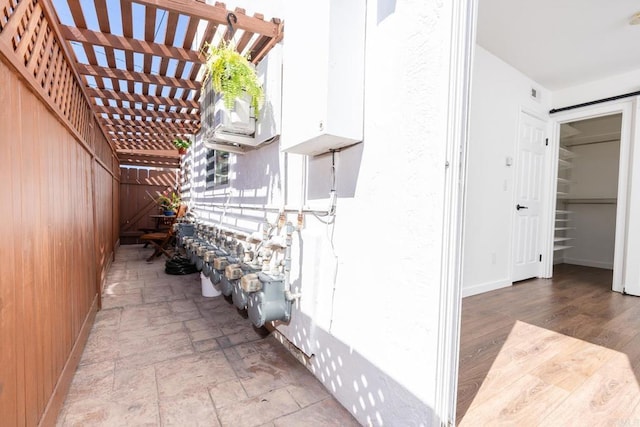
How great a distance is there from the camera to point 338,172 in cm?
168

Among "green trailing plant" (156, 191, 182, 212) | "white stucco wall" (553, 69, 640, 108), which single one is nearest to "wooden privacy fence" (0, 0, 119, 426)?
"white stucco wall" (553, 69, 640, 108)

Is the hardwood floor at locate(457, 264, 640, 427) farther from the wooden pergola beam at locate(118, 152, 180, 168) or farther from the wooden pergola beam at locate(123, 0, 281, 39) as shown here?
the wooden pergola beam at locate(118, 152, 180, 168)

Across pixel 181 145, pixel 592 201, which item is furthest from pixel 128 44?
pixel 592 201

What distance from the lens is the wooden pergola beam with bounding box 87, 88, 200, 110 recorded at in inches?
135

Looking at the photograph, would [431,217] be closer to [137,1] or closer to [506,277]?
[137,1]

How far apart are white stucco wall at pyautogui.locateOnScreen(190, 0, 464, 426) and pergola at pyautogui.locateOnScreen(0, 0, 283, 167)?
0.84m

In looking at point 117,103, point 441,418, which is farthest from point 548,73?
point 117,103

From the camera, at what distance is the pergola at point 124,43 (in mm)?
1391

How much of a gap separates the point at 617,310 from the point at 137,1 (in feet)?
15.9

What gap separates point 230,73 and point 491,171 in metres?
3.01

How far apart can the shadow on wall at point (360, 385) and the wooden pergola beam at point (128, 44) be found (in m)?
2.43

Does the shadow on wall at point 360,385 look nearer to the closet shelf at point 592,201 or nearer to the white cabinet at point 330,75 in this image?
the white cabinet at point 330,75

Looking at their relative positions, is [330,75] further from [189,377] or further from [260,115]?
[189,377]

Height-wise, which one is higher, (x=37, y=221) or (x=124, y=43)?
(x=124, y=43)
